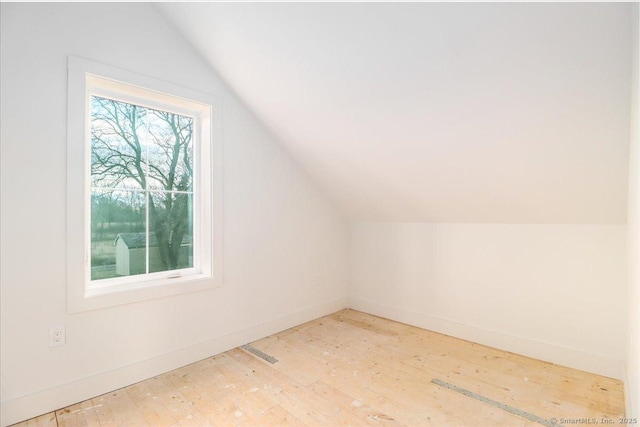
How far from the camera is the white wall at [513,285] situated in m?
2.36

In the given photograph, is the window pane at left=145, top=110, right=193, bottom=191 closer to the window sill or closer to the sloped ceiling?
the sloped ceiling

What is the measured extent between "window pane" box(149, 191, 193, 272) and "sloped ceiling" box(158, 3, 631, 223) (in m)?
1.06

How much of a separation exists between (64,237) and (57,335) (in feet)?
1.92

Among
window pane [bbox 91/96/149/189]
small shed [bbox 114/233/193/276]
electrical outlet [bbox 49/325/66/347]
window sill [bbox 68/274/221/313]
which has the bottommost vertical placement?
electrical outlet [bbox 49/325/66/347]

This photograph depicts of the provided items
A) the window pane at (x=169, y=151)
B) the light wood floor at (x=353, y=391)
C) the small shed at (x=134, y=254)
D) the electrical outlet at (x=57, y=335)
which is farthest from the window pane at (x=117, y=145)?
the light wood floor at (x=353, y=391)

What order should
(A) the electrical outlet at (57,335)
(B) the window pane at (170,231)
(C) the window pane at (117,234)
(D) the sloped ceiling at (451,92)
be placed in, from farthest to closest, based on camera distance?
1. (B) the window pane at (170,231)
2. (C) the window pane at (117,234)
3. (A) the electrical outlet at (57,335)
4. (D) the sloped ceiling at (451,92)

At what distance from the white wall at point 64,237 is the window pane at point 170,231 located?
292 millimetres

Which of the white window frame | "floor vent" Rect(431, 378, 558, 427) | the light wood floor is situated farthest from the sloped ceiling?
"floor vent" Rect(431, 378, 558, 427)

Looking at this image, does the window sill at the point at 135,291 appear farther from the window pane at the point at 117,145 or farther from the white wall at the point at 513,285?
the white wall at the point at 513,285

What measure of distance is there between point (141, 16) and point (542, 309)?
147 inches

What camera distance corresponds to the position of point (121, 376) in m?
2.19

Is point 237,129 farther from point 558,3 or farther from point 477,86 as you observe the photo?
point 558,3

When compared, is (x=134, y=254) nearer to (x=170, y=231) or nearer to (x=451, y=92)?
(x=170, y=231)

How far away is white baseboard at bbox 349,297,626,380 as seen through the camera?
2.35 meters
